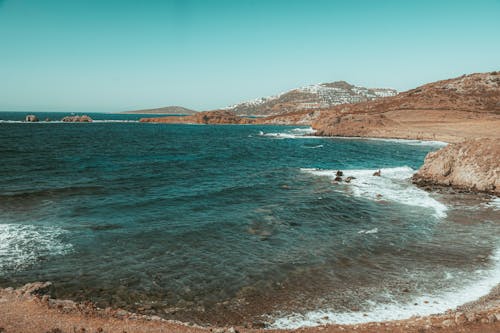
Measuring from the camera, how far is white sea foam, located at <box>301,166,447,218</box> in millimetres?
30375

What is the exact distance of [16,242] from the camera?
19.5m

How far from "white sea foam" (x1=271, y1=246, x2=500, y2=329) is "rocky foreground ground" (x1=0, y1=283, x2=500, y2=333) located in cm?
66

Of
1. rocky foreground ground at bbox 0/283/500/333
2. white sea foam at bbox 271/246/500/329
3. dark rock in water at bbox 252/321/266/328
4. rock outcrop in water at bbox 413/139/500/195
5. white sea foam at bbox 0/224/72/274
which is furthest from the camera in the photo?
rock outcrop in water at bbox 413/139/500/195

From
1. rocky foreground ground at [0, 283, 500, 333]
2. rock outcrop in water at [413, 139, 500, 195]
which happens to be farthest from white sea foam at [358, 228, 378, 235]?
rock outcrop in water at [413, 139, 500, 195]

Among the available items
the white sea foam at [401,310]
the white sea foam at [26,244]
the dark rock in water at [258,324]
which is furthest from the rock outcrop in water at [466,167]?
the white sea foam at [26,244]

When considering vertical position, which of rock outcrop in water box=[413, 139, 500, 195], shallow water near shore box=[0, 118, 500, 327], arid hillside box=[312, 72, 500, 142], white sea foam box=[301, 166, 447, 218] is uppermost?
arid hillside box=[312, 72, 500, 142]

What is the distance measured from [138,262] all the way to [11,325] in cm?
647

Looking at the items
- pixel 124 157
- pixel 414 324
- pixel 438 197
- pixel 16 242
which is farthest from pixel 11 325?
pixel 124 157

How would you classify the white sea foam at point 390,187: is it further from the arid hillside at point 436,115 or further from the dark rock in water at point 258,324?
the arid hillside at point 436,115

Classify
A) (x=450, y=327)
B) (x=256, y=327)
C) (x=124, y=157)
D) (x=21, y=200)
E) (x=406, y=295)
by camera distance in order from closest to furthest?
1. (x=450, y=327)
2. (x=256, y=327)
3. (x=406, y=295)
4. (x=21, y=200)
5. (x=124, y=157)

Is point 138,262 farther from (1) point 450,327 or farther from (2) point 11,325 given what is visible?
(1) point 450,327

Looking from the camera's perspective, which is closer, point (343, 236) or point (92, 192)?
point (343, 236)

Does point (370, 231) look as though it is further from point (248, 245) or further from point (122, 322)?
point (122, 322)

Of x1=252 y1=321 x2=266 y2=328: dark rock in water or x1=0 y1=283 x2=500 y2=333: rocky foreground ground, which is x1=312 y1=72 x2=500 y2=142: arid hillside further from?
x1=252 y1=321 x2=266 y2=328: dark rock in water
